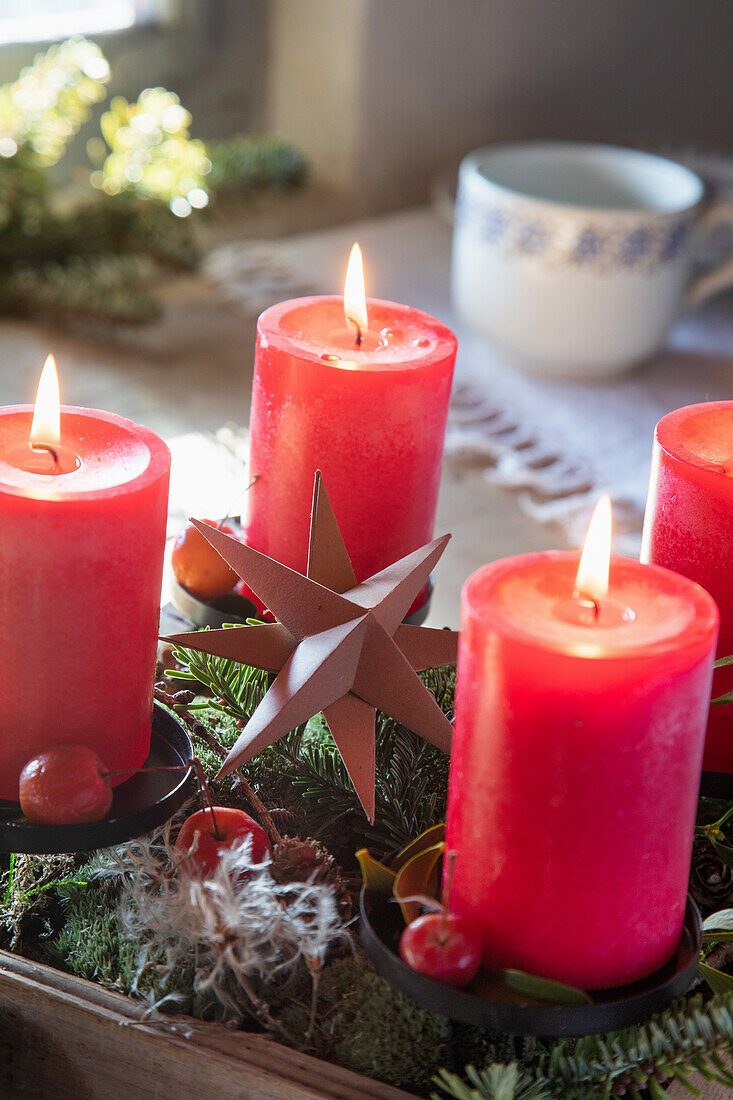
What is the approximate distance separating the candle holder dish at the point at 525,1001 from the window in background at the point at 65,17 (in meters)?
1.12

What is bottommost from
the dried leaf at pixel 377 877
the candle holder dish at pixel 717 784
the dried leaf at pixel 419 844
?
the candle holder dish at pixel 717 784

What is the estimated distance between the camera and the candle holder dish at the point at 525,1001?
24cm

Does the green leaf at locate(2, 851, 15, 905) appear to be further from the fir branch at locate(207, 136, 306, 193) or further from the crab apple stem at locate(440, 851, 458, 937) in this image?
the fir branch at locate(207, 136, 306, 193)

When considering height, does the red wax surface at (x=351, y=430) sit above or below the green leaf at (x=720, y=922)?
above

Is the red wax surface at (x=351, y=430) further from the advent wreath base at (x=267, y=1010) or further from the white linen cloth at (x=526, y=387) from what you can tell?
the white linen cloth at (x=526, y=387)

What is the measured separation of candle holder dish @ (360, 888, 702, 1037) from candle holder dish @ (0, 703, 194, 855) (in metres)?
0.06

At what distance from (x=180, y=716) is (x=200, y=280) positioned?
84 centimetres

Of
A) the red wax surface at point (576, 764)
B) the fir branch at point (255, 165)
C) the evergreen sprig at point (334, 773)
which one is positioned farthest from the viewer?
the fir branch at point (255, 165)

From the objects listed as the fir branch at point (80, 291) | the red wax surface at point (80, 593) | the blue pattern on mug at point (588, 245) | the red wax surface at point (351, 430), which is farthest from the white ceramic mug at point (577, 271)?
the red wax surface at point (80, 593)

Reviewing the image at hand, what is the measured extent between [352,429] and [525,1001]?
17 cm

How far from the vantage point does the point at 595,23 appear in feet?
4.19

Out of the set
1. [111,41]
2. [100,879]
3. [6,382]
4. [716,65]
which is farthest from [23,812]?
[716,65]

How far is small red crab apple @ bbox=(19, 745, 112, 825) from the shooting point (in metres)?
0.27

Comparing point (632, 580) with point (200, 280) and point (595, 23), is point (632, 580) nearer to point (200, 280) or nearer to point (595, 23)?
point (200, 280)
